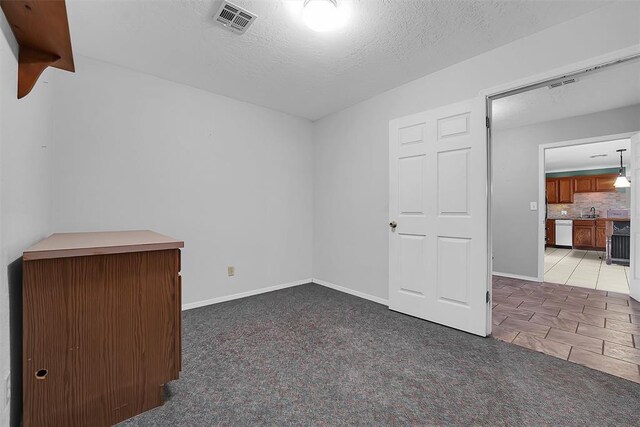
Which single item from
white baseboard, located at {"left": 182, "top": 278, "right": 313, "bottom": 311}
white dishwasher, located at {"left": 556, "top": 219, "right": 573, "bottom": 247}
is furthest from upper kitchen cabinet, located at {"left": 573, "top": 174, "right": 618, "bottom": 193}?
white baseboard, located at {"left": 182, "top": 278, "right": 313, "bottom": 311}

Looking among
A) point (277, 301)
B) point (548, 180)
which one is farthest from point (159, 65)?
point (548, 180)

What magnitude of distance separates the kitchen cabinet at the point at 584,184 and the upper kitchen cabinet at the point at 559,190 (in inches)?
4.6

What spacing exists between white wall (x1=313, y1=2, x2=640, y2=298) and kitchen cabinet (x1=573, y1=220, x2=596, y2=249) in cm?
830

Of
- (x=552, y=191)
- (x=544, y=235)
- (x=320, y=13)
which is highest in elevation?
(x=320, y=13)

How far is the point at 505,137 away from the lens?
457cm

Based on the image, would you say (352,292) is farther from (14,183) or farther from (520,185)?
(520,185)

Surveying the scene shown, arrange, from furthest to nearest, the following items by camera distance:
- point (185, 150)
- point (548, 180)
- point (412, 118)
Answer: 1. point (548, 180)
2. point (185, 150)
3. point (412, 118)

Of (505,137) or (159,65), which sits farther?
(505,137)

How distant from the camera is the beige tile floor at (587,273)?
12.9ft

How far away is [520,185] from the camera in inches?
173

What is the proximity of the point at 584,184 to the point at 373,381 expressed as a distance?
1053 cm

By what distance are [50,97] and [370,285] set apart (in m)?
3.43

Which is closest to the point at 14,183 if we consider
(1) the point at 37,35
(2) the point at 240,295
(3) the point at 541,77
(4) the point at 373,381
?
(1) the point at 37,35

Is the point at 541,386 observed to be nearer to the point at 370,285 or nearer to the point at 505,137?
the point at 370,285
